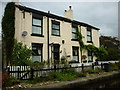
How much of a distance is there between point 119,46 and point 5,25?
1030 inches

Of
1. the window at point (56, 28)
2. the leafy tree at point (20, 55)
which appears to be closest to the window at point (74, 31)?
the window at point (56, 28)

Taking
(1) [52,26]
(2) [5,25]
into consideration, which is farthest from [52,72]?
(1) [52,26]

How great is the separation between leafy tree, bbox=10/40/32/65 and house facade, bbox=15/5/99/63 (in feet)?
3.79

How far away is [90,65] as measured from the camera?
70.5 ft

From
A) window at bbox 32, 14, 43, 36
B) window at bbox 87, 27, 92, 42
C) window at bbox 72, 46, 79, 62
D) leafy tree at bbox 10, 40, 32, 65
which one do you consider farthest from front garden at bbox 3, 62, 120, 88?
window at bbox 87, 27, 92, 42

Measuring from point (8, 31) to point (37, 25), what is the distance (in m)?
3.62

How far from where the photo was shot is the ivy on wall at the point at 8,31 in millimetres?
16109

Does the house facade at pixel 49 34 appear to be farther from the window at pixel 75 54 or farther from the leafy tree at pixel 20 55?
the leafy tree at pixel 20 55

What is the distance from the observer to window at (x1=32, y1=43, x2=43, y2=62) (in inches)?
738

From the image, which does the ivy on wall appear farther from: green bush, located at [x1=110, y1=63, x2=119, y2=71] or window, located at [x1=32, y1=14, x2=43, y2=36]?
green bush, located at [x1=110, y1=63, x2=119, y2=71]

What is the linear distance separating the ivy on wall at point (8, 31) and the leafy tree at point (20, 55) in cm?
37

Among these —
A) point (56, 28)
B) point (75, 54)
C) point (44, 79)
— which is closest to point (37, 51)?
point (56, 28)

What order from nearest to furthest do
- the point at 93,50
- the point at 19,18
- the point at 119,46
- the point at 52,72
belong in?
the point at 52,72
the point at 19,18
the point at 93,50
the point at 119,46

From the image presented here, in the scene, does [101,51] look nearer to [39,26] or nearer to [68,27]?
[68,27]
